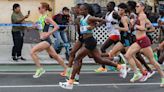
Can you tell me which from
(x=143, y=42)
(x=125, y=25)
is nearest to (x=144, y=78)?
(x=143, y=42)

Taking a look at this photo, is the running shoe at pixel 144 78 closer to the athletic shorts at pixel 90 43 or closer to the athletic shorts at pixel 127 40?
the athletic shorts at pixel 127 40

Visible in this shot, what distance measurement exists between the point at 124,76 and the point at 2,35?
871cm

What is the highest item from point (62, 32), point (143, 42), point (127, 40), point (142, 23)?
point (142, 23)

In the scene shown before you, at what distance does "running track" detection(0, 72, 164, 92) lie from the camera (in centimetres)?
993

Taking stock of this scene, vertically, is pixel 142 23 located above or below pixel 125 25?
above

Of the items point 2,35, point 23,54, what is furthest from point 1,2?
point 23,54

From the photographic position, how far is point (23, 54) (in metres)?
15.5

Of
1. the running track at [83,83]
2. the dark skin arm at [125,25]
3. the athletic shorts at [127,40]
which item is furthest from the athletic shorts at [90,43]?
the athletic shorts at [127,40]

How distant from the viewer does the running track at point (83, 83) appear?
9930 mm

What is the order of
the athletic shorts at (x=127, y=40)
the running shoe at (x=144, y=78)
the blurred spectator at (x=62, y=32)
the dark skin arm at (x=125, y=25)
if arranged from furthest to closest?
the blurred spectator at (x=62, y=32), the athletic shorts at (x=127, y=40), the dark skin arm at (x=125, y=25), the running shoe at (x=144, y=78)

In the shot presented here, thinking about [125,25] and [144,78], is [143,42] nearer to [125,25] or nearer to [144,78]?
[125,25]

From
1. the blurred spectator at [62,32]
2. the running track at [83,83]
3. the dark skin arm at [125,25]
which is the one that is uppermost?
the dark skin arm at [125,25]

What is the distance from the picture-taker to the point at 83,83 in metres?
10.7

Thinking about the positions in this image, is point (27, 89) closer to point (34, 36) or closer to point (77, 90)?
point (77, 90)
